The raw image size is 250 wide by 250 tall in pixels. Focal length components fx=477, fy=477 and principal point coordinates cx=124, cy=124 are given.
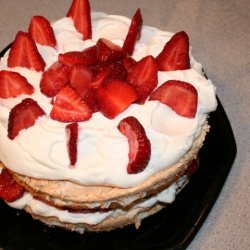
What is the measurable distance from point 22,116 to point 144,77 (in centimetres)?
53

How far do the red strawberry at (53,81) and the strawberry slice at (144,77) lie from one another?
272 millimetres

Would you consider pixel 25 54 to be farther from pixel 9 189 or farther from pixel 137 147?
pixel 137 147

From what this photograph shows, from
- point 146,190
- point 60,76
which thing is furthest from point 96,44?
point 146,190

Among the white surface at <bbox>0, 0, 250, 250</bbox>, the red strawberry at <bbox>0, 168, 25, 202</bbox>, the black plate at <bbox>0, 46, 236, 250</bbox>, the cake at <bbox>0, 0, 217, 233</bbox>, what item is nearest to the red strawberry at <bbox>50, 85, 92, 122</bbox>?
the cake at <bbox>0, 0, 217, 233</bbox>

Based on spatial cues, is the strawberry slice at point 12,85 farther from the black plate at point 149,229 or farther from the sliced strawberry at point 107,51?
the black plate at point 149,229

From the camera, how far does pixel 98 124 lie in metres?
1.89

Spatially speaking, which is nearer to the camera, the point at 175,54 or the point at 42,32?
the point at 175,54

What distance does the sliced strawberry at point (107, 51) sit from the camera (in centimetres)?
206

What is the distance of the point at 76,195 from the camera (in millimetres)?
1793

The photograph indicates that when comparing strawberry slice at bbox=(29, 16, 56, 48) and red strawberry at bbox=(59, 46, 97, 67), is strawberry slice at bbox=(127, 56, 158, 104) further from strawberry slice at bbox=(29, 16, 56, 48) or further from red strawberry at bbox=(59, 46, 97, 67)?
strawberry slice at bbox=(29, 16, 56, 48)

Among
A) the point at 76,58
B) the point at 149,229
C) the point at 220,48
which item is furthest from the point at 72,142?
the point at 220,48

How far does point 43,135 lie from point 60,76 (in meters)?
0.29

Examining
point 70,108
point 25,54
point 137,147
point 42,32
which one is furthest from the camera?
point 42,32

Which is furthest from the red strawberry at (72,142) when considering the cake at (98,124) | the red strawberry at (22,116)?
the red strawberry at (22,116)
